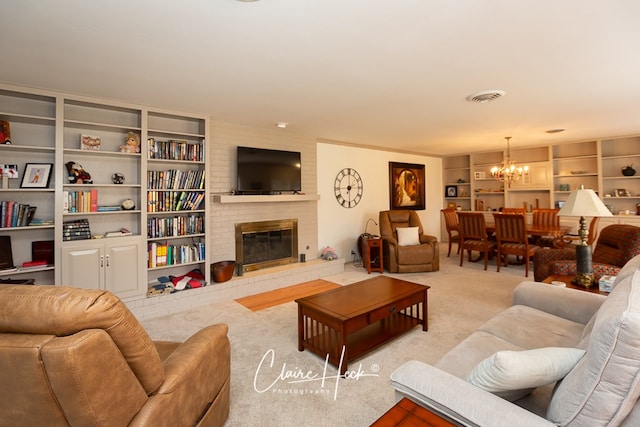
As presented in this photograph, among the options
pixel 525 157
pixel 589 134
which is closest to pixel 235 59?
pixel 589 134

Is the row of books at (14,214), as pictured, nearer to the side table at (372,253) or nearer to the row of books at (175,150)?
the row of books at (175,150)

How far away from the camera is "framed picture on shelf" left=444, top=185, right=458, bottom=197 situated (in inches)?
324

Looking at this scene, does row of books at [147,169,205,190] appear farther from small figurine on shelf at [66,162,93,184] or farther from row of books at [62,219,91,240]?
row of books at [62,219,91,240]

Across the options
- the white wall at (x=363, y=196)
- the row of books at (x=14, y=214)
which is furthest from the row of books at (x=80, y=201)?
the white wall at (x=363, y=196)

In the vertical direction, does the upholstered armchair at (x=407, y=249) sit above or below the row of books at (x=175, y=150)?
below

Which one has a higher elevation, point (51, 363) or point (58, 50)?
point (58, 50)

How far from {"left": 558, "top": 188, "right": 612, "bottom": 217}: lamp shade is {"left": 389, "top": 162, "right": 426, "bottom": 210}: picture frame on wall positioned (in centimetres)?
418

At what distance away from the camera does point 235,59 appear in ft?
7.85

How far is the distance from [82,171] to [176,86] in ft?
4.83

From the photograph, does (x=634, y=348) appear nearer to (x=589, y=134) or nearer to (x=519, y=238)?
(x=519, y=238)

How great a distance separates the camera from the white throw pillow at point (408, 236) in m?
5.37

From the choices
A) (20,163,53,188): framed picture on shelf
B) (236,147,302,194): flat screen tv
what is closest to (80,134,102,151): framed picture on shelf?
(20,163,53,188): framed picture on shelf

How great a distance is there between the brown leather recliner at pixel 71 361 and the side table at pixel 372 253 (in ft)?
14.3

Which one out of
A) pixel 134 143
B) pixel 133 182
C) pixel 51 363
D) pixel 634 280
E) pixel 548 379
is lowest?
pixel 548 379
